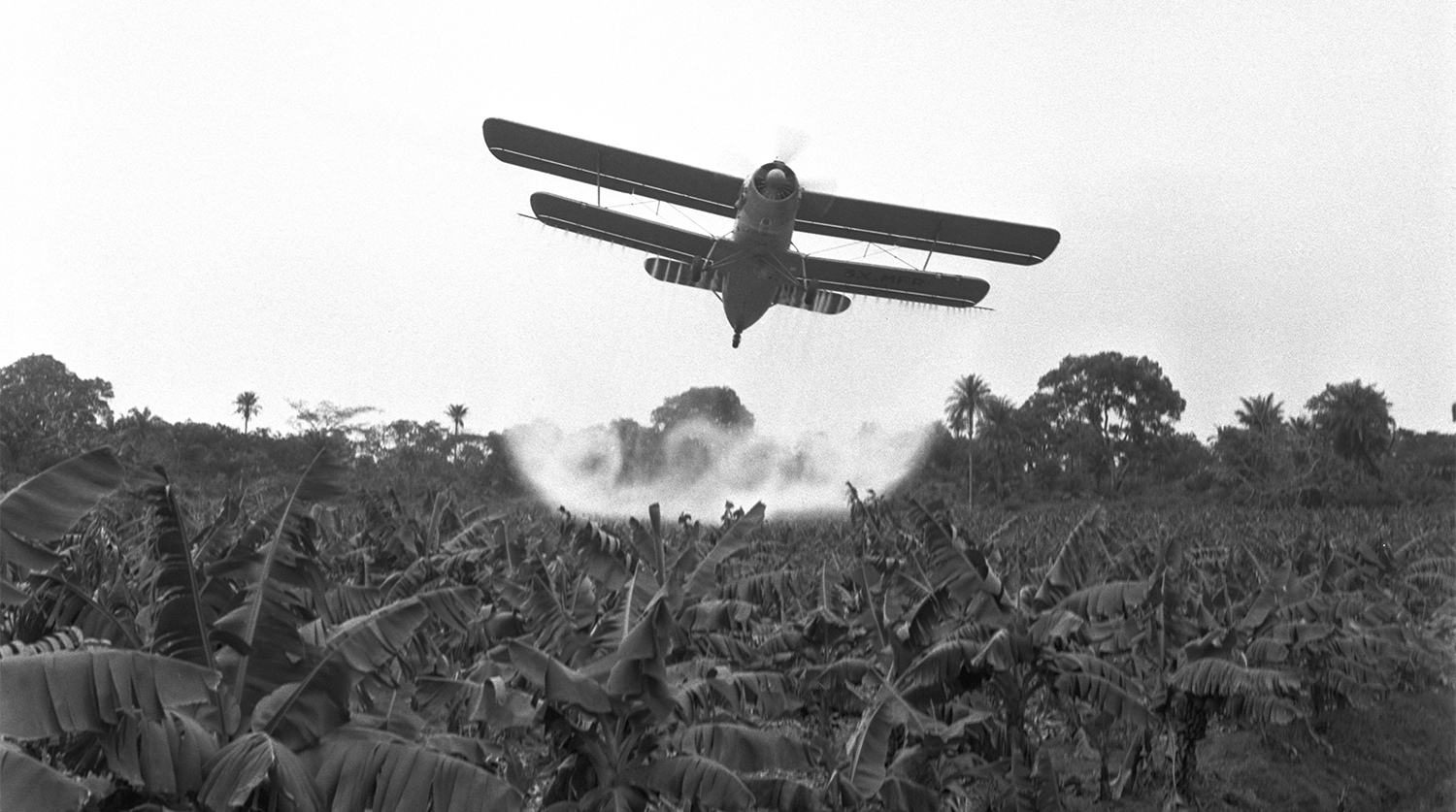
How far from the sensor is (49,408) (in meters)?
55.5

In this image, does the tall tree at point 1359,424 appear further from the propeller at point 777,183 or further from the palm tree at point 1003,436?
the propeller at point 777,183

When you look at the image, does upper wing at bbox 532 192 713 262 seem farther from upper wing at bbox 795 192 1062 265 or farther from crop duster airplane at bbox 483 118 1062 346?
upper wing at bbox 795 192 1062 265

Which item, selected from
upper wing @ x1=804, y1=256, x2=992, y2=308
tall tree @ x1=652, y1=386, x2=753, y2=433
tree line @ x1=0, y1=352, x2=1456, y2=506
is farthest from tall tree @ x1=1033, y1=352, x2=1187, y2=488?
upper wing @ x1=804, y1=256, x2=992, y2=308

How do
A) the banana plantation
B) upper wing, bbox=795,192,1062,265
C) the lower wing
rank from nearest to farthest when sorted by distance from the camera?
1. the banana plantation
2. the lower wing
3. upper wing, bbox=795,192,1062,265

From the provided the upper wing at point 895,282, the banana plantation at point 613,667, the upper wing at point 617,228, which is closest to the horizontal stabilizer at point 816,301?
the upper wing at point 895,282

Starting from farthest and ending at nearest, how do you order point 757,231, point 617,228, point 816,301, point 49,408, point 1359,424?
point 1359,424 < point 49,408 < point 816,301 < point 617,228 < point 757,231

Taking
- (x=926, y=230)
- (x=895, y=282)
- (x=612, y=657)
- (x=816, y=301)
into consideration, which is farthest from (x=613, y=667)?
(x=895, y=282)

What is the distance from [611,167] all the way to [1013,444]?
49.9 metres

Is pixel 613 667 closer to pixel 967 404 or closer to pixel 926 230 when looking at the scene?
pixel 926 230

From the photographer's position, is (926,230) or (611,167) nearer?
(611,167)

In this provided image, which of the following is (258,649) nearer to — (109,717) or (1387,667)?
(109,717)

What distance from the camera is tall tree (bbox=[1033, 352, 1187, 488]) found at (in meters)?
74.3

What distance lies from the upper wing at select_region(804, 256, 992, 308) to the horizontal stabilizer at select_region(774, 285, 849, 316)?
532 millimetres

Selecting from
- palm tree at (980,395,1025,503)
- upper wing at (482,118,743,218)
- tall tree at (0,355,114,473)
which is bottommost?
tall tree at (0,355,114,473)
